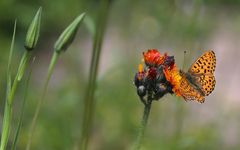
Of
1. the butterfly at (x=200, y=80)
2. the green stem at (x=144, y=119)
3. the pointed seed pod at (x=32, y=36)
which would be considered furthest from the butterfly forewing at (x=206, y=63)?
the pointed seed pod at (x=32, y=36)

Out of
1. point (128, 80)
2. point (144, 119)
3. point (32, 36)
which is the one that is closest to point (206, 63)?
point (144, 119)

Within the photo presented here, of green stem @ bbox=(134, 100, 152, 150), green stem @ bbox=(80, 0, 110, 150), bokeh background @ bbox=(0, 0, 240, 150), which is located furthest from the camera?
bokeh background @ bbox=(0, 0, 240, 150)

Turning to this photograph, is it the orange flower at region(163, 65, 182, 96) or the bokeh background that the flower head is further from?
the bokeh background

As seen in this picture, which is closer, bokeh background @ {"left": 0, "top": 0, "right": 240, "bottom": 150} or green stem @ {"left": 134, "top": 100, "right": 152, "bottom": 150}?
green stem @ {"left": 134, "top": 100, "right": 152, "bottom": 150}

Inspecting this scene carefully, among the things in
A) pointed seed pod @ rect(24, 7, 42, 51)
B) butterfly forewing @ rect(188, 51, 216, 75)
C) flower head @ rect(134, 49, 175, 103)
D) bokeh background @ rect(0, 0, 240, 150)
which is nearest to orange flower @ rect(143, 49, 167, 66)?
flower head @ rect(134, 49, 175, 103)

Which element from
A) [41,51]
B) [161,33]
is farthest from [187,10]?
[41,51]

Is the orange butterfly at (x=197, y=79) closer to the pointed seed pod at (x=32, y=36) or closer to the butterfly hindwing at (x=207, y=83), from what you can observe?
the butterfly hindwing at (x=207, y=83)

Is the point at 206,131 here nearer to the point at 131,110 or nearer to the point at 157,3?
the point at 131,110
